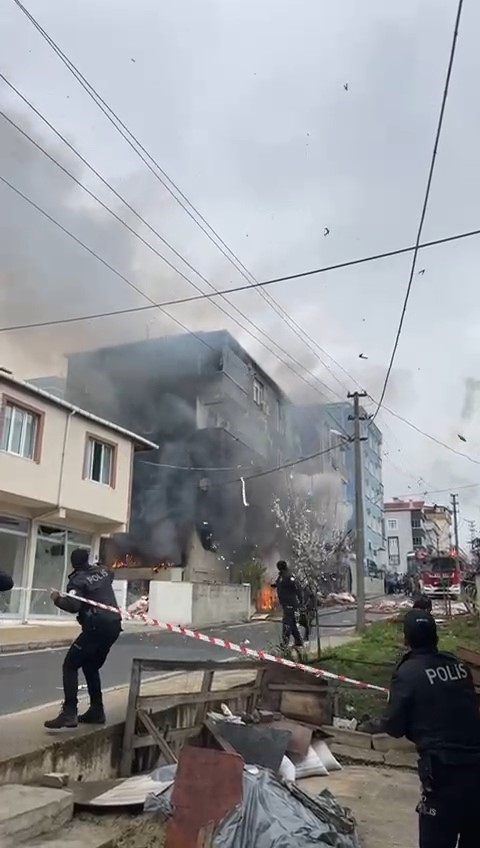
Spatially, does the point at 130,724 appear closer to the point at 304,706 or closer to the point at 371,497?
the point at 304,706

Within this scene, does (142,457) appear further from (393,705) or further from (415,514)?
(415,514)

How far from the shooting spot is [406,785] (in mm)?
5469

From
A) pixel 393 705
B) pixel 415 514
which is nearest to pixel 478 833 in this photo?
pixel 393 705

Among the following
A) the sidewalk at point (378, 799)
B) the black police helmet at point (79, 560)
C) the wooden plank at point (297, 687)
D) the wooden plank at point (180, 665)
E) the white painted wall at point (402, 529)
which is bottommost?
the sidewalk at point (378, 799)

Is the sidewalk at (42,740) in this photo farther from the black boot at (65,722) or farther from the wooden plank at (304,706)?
the wooden plank at (304,706)

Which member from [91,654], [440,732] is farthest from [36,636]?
[440,732]

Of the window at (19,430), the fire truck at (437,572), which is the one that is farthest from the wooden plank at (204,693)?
the fire truck at (437,572)

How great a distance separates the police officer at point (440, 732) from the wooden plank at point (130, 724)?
270 centimetres

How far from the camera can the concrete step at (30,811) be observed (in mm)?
3223

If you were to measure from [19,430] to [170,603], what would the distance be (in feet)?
23.7

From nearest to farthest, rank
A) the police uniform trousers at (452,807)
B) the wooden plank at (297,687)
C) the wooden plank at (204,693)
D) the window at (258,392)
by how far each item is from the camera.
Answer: the police uniform trousers at (452,807), the wooden plank at (204,693), the wooden plank at (297,687), the window at (258,392)

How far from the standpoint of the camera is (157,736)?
5.07 m

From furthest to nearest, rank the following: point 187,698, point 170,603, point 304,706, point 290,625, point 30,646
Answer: point 170,603 < point 30,646 < point 290,625 < point 304,706 < point 187,698

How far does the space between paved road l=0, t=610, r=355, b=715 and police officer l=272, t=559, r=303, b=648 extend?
1.35 ft
